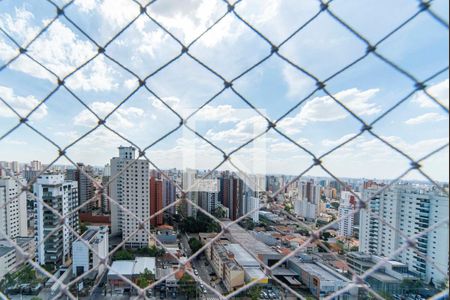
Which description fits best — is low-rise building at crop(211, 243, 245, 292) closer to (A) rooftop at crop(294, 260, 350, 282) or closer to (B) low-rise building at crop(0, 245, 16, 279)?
(A) rooftop at crop(294, 260, 350, 282)

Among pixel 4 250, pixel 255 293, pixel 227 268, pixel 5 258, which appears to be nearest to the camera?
pixel 255 293

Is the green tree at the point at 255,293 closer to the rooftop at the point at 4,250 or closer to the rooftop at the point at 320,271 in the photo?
the rooftop at the point at 320,271

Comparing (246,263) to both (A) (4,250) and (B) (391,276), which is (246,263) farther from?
(A) (4,250)

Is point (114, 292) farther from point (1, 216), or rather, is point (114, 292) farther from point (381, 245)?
point (381, 245)

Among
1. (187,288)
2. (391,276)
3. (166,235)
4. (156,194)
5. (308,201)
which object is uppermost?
(156,194)

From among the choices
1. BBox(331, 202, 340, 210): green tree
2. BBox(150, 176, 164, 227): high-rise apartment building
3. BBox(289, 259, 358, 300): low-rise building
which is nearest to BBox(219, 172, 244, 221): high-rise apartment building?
BBox(150, 176, 164, 227): high-rise apartment building

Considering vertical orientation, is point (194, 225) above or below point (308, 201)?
below

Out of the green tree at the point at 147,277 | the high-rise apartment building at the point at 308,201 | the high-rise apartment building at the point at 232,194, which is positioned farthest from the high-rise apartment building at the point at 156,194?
the high-rise apartment building at the point at 308,201

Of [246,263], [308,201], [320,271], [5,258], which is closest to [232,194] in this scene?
[246,263]
